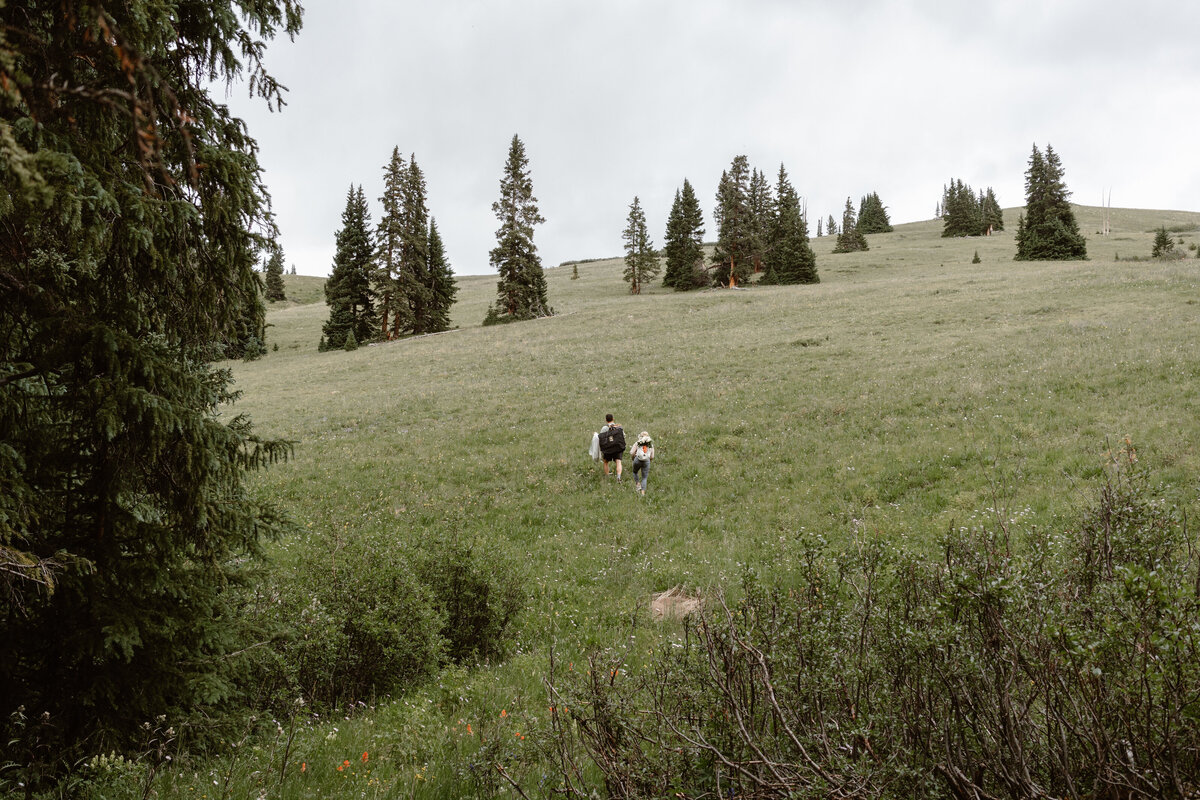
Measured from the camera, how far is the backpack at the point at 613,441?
15.8 metres

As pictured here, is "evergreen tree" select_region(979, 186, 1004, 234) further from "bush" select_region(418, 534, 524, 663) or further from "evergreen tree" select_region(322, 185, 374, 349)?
"bush" select_region(418, 534, 524, 663)

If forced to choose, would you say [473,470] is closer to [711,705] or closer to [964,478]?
[964,478]

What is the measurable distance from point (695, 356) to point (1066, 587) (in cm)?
2667

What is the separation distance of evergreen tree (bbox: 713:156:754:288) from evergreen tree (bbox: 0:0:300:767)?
61.3 meters

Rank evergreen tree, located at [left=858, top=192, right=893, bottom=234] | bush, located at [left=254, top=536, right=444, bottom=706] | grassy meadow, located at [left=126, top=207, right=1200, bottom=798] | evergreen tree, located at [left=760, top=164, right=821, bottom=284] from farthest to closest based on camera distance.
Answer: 1. evergreen tree, located at [left=858, top=192, right=893, bottom=234]
2. evergreen tree, located at [left=760, top=164, right=821, bottom=284]
3. bush, located at [left=254, top=536, right=444, bottom=706]
4. grassy meadow, located at [left=126, top=207, right=1200, bottom=798]

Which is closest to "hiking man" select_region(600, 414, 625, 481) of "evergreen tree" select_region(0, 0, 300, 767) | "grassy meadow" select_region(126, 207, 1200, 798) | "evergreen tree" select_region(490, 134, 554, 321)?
"grassy meadow" select_region(126, 207, 1200, 798)

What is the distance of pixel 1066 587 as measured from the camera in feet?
12.3

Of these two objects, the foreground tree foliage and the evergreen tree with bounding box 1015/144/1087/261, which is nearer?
the foreground tree foliage

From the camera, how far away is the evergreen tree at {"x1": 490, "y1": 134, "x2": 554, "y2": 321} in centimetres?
5438

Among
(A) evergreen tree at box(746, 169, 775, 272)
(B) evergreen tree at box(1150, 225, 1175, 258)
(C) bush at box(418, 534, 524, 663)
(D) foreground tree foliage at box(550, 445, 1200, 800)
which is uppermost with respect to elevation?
(A) evergreen tree at box(746, 169, 775, 272)

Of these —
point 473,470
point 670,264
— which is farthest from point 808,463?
point 670,264

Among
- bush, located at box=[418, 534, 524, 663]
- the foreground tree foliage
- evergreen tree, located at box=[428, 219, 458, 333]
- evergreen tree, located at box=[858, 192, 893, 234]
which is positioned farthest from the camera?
evergreen tree, located at box=[858, 192, 893, 234]

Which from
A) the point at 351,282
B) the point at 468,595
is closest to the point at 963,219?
the point at 351,282

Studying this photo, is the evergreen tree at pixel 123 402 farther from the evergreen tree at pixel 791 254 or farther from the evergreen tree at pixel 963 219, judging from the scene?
the evergreen tree at pixel 963 219
